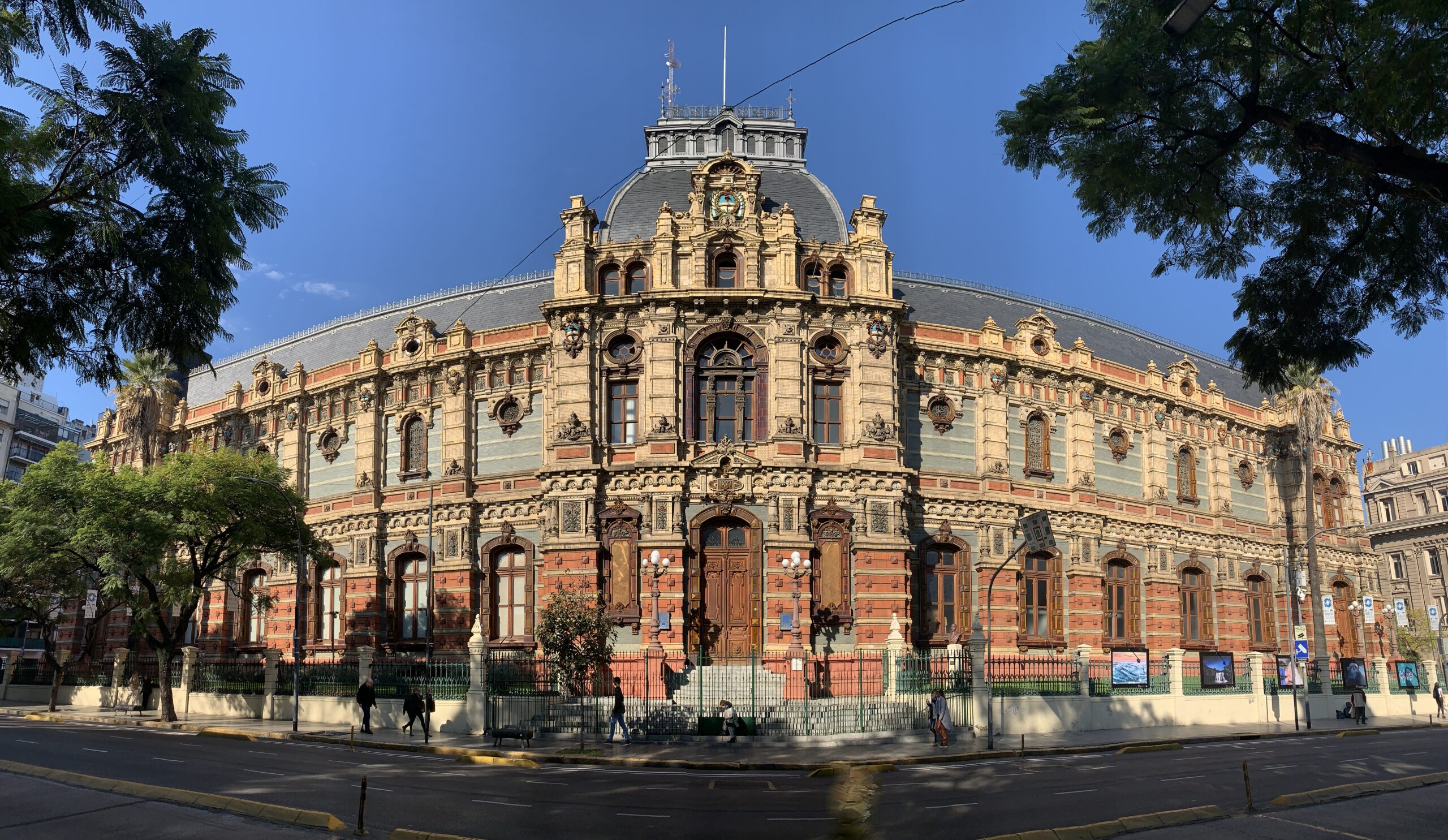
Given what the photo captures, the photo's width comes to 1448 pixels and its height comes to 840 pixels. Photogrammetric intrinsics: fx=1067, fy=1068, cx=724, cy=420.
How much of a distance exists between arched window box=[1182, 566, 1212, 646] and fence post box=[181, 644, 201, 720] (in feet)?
146

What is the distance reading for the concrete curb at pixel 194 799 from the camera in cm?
1594

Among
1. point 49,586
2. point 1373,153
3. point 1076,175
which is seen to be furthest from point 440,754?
point 49,586

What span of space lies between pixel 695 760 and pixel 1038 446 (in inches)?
1061

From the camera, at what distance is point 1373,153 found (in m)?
12.1

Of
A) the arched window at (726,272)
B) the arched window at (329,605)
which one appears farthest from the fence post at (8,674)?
the arched window at (726,272)

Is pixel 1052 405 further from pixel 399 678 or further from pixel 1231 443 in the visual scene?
pixel 399 678

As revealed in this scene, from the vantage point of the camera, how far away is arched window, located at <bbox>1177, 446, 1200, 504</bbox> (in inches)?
2083

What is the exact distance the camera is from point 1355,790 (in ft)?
66.6

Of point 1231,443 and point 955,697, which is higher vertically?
point 1231,443

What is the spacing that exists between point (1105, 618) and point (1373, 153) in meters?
39.5

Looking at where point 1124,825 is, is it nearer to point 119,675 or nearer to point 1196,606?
point 1196,606

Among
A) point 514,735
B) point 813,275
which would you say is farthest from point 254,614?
point 813,275

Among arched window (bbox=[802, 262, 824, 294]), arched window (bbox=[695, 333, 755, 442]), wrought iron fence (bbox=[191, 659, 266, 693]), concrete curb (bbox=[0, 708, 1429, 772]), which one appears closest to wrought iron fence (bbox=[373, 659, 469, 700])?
concrete curb (bbox=[0, 708, 1429, 772])

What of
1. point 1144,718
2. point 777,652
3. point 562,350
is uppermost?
point 562,350
